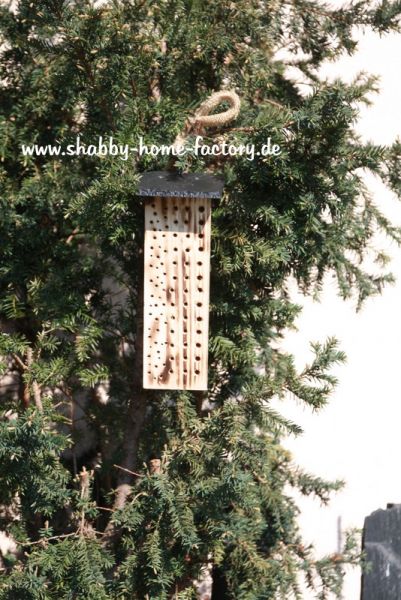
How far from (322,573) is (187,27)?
3.58ft

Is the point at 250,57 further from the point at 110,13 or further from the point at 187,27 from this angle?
the point at 110,13

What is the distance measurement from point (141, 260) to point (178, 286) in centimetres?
19

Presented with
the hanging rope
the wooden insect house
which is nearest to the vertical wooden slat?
the wooden insect house

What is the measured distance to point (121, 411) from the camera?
6.07 feet

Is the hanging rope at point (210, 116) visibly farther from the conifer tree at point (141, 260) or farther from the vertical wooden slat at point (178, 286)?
the vertical wooden slat at point (178, 286)

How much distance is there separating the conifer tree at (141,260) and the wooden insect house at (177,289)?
73 millimetres

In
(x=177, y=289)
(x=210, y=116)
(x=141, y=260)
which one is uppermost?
(x=210, y=116)

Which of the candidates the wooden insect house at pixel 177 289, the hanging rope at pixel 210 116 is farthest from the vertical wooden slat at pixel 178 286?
the hanging rope at pixel 210 116

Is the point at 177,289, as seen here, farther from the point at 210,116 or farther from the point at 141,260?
the point at 210,116

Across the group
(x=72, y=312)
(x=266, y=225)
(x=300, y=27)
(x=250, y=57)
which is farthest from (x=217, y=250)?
(x=300, y=27)

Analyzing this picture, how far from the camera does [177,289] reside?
146 centimetres

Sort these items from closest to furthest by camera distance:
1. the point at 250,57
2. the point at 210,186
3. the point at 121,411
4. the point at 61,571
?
1. the point at 210,186
2. the point at 61,571
3. the point at 250,57
4. the point at 121,411

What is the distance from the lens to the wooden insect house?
145cm

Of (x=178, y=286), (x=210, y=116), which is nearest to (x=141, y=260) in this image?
(x=178, y=286)
